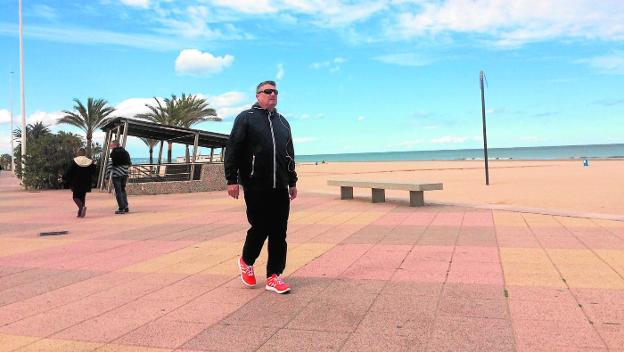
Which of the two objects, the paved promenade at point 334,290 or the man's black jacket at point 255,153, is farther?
the man's black jacket at point 255,153

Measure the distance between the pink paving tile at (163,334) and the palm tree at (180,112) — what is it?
30.5m

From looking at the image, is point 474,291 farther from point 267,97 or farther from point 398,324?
point 267,97

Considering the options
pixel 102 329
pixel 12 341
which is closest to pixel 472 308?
pixel 102 329

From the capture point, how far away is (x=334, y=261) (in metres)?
5.75

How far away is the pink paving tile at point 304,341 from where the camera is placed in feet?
10.5

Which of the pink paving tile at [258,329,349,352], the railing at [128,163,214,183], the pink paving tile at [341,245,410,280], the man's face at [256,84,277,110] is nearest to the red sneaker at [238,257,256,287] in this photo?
the pink paving tile at [341,245,410,280]

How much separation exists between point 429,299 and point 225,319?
1619mm

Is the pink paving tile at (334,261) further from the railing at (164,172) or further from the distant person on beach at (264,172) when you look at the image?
the railing at (164,172)

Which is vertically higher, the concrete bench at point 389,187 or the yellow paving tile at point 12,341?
the concrete bench at point 389,187

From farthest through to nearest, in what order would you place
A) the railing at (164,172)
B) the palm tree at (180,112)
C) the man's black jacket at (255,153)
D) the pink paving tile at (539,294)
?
A: the palm tree at (180,112) → the railing at (164,172) → the man's black jacket at (255,153) → the pink paving tile at (539,294)

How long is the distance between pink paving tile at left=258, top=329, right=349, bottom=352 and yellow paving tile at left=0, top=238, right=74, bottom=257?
193 inches

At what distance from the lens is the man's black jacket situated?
4309 millimetres

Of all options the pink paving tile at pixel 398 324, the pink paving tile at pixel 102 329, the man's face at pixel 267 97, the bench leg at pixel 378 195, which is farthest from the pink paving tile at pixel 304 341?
the bench leg at pixel 378 195

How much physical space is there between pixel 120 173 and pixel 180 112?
22655 mm
